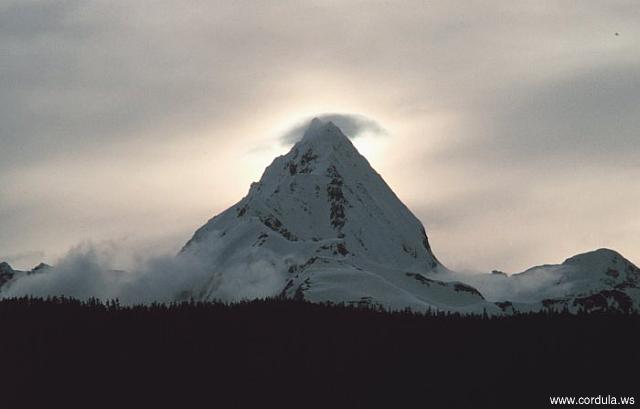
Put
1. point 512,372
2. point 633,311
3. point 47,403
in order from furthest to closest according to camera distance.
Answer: point 633,311
point 512,372
point 47,403

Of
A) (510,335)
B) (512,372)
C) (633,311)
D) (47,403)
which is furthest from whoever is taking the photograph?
(633,311)

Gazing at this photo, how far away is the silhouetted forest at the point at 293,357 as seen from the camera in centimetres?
7931

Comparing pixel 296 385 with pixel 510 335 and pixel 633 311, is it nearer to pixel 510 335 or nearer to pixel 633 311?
pixel 510 335

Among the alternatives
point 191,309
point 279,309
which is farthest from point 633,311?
point 191,309

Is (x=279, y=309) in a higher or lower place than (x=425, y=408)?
higher

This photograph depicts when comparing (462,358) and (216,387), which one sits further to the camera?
(462,358)

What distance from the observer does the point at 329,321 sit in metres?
91.7

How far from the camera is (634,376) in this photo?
80.8 metres

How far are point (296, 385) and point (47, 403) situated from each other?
1662 cm

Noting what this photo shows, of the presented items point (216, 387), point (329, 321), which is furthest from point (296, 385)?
point (329, 321)

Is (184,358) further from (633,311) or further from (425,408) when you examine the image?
(633,311)

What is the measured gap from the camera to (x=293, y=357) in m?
85.0

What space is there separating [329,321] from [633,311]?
81.3ft

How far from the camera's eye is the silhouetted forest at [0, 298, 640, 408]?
260 feet
